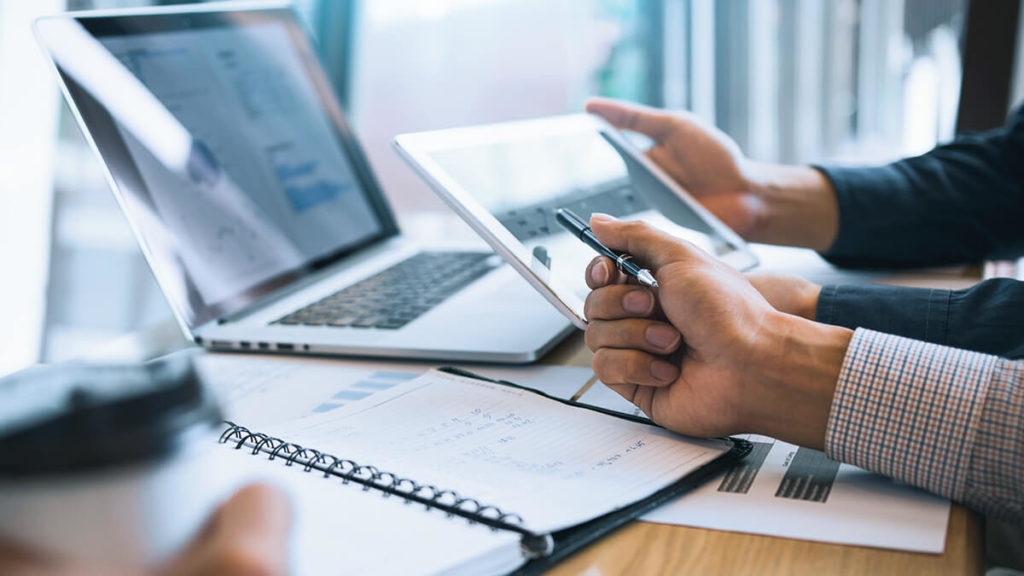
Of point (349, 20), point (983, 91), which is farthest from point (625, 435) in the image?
point (349, 20)

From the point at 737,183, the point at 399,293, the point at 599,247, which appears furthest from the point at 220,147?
the point at 737,183

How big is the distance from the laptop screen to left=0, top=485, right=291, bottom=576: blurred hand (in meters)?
0.51

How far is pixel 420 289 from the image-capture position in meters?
0.98

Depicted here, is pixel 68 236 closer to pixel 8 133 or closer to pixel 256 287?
pixel 8 133

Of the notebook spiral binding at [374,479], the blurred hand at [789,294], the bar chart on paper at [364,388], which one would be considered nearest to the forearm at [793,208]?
the blurred hand at [789,294]

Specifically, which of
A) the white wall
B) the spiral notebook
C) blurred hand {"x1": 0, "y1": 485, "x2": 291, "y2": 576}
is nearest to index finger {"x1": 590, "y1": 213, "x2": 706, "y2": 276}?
the spiral notebook

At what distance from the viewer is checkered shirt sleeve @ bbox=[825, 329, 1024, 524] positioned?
497 millimetres

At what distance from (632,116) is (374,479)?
0.68m

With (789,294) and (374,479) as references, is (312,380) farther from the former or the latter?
(789,294)

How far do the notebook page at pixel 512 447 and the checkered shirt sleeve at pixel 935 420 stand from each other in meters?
0.09

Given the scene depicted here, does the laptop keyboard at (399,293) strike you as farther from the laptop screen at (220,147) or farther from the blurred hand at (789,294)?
the blurred hand at (789,294)

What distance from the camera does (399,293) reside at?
0.97 metres

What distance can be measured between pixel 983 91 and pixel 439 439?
66.5 inches

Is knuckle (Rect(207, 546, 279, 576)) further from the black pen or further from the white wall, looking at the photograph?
the white wall
